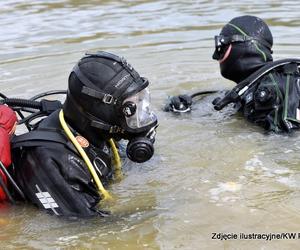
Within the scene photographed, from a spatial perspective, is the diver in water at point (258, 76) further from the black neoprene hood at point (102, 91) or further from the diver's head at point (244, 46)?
the black neoprene hood at point (102, 91)

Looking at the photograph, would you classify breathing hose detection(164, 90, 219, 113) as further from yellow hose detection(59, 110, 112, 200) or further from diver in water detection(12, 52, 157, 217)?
yellow hose detection(59, 110, 112, 200)

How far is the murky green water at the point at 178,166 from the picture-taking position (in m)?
3.18

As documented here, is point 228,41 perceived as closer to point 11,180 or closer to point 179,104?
point 179,104

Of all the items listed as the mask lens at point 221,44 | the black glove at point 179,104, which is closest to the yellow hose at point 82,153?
the mask lens at point 221,44

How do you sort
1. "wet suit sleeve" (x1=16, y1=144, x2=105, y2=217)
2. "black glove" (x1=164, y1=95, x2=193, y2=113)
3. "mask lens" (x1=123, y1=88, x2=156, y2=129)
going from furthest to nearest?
"black glove" (x1=164, y1=95, x2=193, y2=113), "mask lens" (x1=123, y1=88, x2=156, y2=129), "wet suit sleeve" (x1=16, y1=144, x2=105, y2=217)

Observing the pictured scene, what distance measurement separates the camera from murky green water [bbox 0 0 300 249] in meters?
3.18

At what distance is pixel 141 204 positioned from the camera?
3.55 metres

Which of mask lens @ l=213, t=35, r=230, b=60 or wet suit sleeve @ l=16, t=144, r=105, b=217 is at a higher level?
mask lens @ l=213, t=35, r=230, b=60

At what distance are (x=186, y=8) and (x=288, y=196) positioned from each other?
757cm

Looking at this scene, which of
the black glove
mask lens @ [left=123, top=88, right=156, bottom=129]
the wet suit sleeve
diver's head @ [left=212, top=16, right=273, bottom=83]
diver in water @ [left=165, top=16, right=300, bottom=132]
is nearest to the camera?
the wet suit sleeve

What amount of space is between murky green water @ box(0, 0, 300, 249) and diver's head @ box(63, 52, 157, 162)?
1.46 ft

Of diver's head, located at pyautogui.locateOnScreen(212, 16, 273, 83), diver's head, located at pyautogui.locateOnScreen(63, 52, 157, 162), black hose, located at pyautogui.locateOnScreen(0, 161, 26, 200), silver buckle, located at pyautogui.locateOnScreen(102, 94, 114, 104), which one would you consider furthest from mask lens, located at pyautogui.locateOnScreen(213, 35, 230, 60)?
black hose, located at pyautogui.locateOnScreen(0, 161, 26, 200)

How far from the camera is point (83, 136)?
334 centimetres

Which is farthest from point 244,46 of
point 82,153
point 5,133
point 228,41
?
point 5,133
